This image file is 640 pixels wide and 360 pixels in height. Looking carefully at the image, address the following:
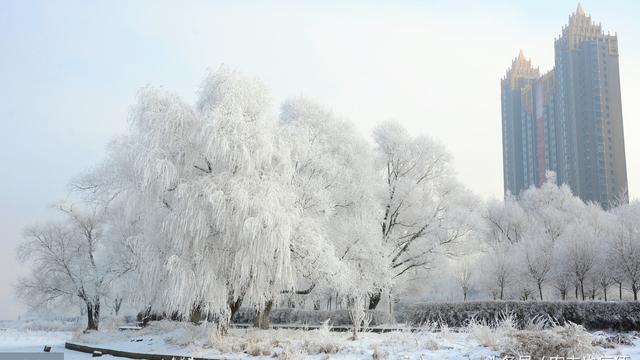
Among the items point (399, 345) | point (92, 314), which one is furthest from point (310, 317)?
point (399, 345)

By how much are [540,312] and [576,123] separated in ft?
325

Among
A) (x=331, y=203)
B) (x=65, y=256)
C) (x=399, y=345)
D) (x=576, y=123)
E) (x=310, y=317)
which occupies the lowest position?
(x=310, y=317)

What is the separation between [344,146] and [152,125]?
12238mm

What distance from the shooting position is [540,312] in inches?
938

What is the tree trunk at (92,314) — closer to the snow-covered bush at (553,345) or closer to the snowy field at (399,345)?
the snowy field at (399,345)

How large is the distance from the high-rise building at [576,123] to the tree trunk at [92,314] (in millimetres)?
94427

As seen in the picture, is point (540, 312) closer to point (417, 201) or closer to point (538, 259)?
point (417, 201)

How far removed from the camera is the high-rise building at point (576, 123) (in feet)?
369

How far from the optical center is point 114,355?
19125mm

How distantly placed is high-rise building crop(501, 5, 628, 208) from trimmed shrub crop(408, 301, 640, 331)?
91.3 meters

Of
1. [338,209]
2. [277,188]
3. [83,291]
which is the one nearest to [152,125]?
[277,188]

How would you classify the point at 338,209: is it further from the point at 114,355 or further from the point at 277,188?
the point at 114,355

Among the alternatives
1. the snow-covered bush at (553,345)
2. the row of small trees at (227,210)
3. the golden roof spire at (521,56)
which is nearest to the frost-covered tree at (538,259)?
the row of small trees at (227,210)

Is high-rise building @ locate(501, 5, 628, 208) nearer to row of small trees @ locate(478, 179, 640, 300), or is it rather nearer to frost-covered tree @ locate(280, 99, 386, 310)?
row of small trees @ locate(478, 179, 640, 300)
